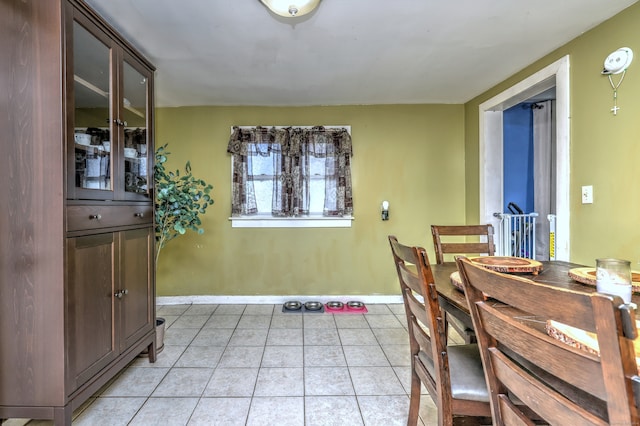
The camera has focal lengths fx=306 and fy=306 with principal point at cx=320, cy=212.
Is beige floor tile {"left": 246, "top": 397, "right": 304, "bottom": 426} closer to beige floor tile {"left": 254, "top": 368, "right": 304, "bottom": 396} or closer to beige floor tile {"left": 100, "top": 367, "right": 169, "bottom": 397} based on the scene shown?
beige floor tile {"left": 254, "top": 368, "right": 304, "bottom": 396}

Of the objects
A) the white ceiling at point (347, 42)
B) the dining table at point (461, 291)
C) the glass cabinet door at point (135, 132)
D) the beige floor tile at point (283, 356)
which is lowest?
the beige floor tile at point (283, 356)

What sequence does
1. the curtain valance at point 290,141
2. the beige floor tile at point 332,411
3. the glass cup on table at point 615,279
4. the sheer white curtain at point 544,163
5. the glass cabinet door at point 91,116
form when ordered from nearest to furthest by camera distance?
the glass cup on table at point 615,279 < the glass cabinet door at point 91,116 < the beige floor tile at point 332,411 < the curtain valance at point 290,141 < the sheer white curtain at point 544,163

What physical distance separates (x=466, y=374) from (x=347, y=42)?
7.05 feet

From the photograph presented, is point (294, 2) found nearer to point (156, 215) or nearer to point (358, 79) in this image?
point (358, 79)

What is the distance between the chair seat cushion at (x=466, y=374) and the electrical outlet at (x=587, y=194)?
1494 millimetres

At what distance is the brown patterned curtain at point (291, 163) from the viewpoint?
3.54m

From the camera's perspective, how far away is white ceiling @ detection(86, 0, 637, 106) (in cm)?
183

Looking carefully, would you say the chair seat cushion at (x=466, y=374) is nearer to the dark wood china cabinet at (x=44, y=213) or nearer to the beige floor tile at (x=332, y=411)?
the beige floor tile at (x=332, y=411)

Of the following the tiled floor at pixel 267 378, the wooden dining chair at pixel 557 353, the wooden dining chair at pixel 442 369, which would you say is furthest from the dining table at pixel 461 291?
the tiled floor at pixel 267 378

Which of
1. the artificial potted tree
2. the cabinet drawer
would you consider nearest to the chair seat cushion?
the cabinet drawer

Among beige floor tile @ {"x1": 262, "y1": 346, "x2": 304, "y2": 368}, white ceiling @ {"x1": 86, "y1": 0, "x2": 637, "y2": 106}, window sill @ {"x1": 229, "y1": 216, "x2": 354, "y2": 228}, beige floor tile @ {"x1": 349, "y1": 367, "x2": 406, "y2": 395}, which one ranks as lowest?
beige floor tile @ {"x1": 349, "y1": 367, "x2": 406, "y2": 395}

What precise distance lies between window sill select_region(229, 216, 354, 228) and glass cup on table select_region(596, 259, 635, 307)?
2.57m

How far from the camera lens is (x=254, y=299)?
3605 mm

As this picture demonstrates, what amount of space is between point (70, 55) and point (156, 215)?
3.94 feet
